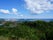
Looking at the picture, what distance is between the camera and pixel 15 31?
270 cm

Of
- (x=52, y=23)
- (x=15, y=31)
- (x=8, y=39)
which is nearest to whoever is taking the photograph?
(x=8, y=39)

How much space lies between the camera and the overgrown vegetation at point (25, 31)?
2.64 m

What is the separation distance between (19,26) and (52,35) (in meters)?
0.69

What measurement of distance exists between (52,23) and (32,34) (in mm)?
675

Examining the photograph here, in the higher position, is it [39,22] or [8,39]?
[39,22]

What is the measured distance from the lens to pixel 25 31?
274 cm

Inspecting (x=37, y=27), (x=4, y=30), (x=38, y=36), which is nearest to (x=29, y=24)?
(x=37, y=27)

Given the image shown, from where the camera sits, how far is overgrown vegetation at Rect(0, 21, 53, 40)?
2.64 metres

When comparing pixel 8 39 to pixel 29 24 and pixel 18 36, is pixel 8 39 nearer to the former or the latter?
pixel 18 36

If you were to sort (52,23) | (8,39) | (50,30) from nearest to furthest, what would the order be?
(8,39) < (50,30) < (52,23)

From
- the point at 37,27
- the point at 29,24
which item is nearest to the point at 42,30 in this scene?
the point at 37,27

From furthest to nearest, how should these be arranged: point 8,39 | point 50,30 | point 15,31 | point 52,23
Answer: point 52,23 < point 50,30 < point 15,31 < point 8,39

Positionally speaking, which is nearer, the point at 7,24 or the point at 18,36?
the point at 18,36

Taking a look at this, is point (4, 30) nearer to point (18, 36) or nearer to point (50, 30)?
point (18, 36)
